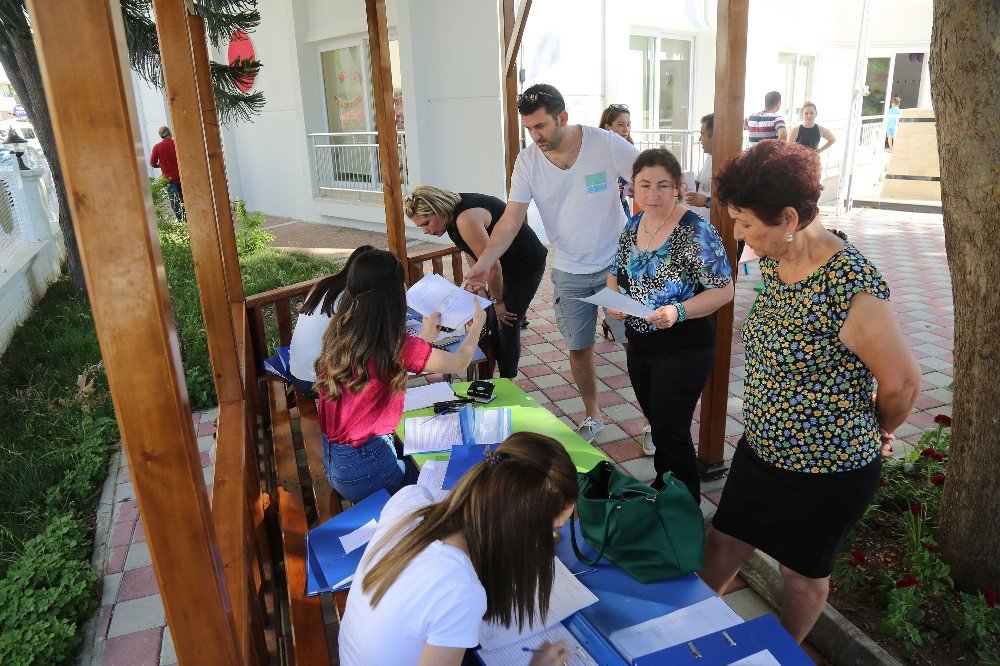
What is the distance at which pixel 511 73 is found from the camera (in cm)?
543

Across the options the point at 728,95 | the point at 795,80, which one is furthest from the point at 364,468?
the point at 795,80

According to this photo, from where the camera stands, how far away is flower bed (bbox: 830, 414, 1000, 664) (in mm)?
2270

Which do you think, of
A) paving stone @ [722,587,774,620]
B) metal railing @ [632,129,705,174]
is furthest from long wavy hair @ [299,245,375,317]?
metal railing @ [632,129,705,174]

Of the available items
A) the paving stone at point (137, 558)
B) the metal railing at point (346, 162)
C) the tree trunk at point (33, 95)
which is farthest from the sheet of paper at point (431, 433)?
the metal railing at point (346, 162)

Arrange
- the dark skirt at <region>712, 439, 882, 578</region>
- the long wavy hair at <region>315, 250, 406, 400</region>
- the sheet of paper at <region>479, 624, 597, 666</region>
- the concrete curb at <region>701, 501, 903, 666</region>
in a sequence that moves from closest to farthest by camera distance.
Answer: the sheet of paper at <region>479, 624, 597, 666</region> < the dark skirt at <region>712, 439, 882, 578</region> < the concrete curb at <region>701, 501, 903, 666</region> < the long wavy hair at <region>315, 250, 406, 400</region>

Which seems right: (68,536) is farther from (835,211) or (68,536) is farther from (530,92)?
(835,211)

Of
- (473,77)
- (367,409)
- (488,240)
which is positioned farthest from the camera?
(473,77)

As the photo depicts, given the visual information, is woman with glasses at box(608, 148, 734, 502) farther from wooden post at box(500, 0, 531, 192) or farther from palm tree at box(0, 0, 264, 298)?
palm tree at box(0, 0, 264, 298)

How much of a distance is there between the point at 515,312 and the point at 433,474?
1.90 metres

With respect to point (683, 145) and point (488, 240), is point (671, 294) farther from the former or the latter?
point (683, 145)

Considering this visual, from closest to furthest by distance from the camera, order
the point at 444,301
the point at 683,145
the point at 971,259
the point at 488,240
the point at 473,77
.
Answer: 1. the point at 971,259
2. the point at 444,301
3. the point at 488,240
4. the point at 473,77
5. the point at 683,145

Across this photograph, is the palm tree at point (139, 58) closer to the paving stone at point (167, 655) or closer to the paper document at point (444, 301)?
the paper document at point (444, 301)

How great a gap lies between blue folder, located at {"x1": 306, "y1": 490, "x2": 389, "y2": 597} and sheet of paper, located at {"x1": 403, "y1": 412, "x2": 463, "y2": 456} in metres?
0.29

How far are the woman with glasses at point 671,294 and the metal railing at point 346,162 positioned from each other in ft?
28.1
